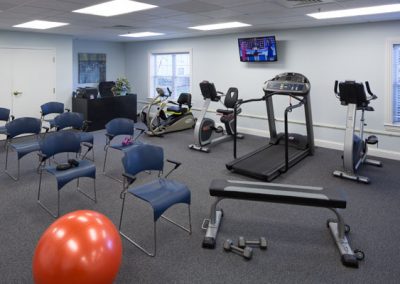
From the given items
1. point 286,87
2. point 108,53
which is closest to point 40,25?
point 108,53

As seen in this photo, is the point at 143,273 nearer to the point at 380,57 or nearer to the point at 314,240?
the point at 314,240

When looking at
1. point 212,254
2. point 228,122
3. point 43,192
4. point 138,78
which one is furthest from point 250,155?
point 138,78

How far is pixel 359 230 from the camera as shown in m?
3.06

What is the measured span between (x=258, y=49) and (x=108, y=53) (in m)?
4.88

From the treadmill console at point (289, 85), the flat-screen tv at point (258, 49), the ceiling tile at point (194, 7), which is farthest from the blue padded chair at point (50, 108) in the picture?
the treadmill console at point (289, 85)

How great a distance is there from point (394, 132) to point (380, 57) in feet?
4.27

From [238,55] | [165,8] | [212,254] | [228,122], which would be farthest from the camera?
[238,55]

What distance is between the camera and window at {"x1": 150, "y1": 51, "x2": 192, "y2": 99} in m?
8.48

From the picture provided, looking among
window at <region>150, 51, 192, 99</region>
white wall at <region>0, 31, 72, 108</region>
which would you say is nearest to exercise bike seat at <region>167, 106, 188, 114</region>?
window at <region>150, 51, 192, 99</region>

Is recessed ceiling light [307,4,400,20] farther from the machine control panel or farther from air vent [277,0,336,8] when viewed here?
the machine control panel

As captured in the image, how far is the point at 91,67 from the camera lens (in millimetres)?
8914

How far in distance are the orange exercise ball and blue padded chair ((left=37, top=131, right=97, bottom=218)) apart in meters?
1.53

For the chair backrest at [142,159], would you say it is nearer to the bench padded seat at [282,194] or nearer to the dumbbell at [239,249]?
the bench padded seat at [282,194]

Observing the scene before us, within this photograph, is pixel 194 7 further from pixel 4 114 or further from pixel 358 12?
pixel 4 114
